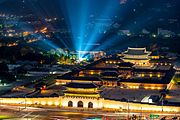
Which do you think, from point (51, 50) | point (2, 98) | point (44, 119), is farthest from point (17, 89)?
point (51, 50)

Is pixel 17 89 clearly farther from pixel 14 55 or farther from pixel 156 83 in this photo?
pixel 14 55

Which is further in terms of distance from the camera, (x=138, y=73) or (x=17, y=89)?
(x=138, y=73)

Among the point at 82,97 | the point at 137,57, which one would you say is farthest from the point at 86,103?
the point at 137,57

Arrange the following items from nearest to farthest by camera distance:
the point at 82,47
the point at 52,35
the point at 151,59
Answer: the point at 151,59 < the point at 82,47 < the point at 52,35

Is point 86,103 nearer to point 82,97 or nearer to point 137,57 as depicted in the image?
point 82,97

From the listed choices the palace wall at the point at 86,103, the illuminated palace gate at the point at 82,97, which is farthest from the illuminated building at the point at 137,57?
Result: the palace wall at the point at 86,103

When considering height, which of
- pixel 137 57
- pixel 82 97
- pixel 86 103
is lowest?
pixel 86 103

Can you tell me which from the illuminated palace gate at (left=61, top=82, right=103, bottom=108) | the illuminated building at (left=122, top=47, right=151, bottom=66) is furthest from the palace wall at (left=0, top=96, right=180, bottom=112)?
the illuminated building at (left=122, top=47, right=151, bottom=66)

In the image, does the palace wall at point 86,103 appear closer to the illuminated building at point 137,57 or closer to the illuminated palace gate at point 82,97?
the illuminated palace gate at point 82,97

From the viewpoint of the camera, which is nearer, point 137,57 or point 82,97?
point 82,97
